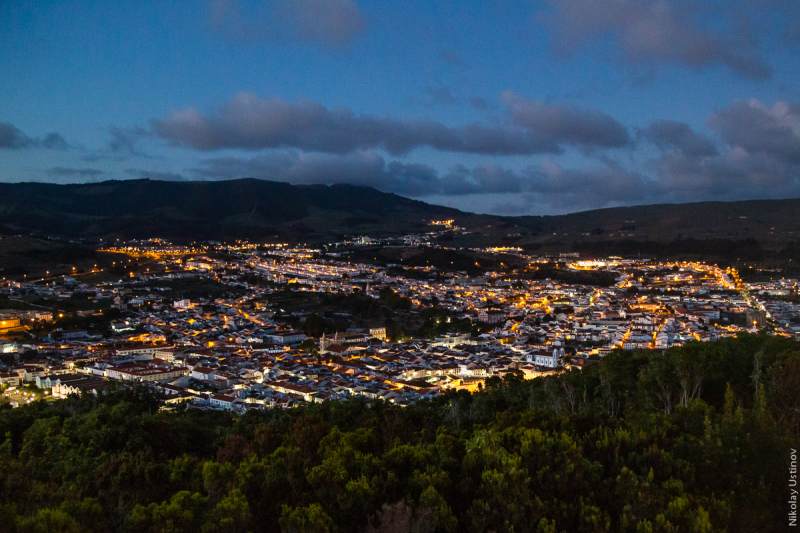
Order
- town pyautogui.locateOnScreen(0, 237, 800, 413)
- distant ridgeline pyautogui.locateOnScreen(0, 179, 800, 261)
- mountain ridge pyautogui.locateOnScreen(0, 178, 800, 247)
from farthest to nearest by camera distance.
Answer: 1. mountain ridge pyautogui.locateOnScreen(0, 178, 800, 247)
2. distant ridgeline pyautogui.locateOnScreen(0, 179, 800, 261)
3. town pyautogui.locateOnScreen(0, 237, 800, 413)

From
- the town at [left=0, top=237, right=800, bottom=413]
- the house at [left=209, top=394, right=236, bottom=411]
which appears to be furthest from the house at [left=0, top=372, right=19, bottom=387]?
the house at [left=209, top=394, right=236, bottom=411]

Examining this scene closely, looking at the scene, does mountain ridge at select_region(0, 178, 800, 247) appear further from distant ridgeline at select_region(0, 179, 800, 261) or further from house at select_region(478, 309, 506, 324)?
house at select_region(478, 309, 506, 324)

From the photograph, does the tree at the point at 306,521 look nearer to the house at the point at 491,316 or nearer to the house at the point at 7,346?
the house at the point at 7,346

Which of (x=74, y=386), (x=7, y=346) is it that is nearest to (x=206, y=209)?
(x=7, y=346)

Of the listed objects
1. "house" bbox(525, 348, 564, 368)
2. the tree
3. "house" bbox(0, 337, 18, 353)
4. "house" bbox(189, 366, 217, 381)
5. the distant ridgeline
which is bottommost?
"house" bbox(189, 366, 217, 381)

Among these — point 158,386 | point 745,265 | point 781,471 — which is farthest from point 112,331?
point 745,265

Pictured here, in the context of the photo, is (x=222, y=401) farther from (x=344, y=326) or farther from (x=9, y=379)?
(x=344, y=326)
